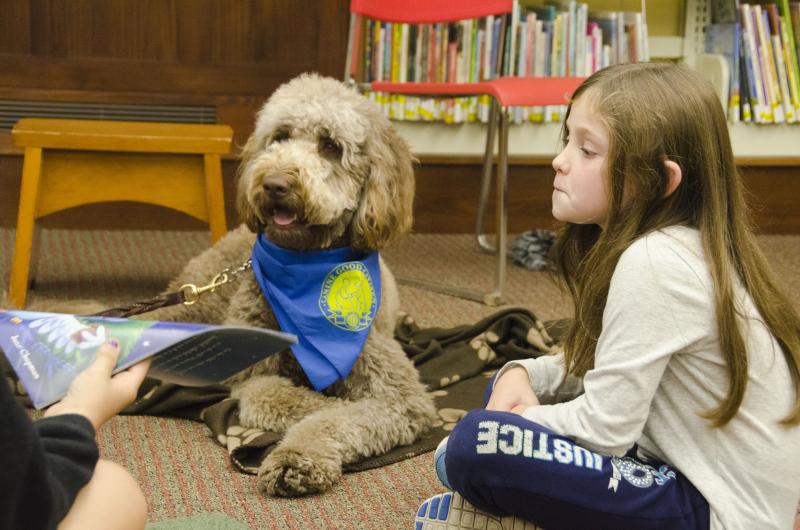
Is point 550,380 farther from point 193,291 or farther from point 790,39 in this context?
point 790,39

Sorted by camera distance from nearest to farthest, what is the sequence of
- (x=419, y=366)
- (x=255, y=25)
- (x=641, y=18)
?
(x=419, y=366)
(x=641, y=18)
(x=255, y=25)

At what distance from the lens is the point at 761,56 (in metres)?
3.88

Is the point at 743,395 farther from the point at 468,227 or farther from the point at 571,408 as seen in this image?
the point at 468,227

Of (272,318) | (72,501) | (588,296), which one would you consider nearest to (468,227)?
(272,318)

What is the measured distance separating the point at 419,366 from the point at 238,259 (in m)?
0.48

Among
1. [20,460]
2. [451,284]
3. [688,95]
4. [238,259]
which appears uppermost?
[688,95]

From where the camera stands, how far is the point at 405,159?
7.00 feet

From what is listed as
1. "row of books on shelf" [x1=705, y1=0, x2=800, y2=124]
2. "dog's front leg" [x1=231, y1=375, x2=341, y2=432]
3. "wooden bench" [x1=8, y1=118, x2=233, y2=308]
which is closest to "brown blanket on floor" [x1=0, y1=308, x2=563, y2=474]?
"dog's front leg" [x1=231, y1=375, x2=341, y2=432]

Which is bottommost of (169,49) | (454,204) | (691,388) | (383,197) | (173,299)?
(454,204)

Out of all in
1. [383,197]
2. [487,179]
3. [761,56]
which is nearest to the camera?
[383,197]

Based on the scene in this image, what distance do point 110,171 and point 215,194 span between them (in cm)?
28

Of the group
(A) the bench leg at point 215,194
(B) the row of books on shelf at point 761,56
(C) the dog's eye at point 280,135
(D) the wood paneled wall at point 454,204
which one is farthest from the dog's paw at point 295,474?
(B) the row of books on shelf at point 761,56

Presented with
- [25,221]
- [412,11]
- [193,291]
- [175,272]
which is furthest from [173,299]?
[412,11]

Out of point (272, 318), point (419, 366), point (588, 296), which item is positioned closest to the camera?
point (588, 296)
